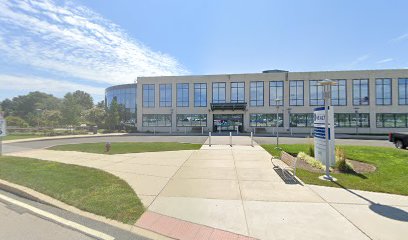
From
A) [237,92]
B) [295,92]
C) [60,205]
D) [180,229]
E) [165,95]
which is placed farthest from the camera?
[165,95]

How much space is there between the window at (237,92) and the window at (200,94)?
4.80 m

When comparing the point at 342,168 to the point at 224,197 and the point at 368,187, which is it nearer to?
the point at 368,187

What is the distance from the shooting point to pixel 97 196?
579 cm

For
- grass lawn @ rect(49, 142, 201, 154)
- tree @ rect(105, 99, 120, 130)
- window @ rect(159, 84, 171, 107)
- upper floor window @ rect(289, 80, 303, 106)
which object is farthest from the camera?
tree @ rect(105, 99, 120, 130)

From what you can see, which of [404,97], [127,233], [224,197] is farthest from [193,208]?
[404,97]

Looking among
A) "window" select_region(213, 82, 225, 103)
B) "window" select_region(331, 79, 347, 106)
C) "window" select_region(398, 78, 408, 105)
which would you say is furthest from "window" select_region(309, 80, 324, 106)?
"window" select_region(213, 82, 225, 103)

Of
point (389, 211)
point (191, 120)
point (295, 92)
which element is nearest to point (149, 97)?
point (191, 120)

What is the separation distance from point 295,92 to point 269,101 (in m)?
4.40

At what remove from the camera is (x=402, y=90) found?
116 ft

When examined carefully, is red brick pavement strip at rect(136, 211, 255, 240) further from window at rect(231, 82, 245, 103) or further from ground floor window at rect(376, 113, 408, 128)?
ground floor window at rect(376, 113, 408, 128)

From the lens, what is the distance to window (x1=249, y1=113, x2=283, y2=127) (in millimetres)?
37281

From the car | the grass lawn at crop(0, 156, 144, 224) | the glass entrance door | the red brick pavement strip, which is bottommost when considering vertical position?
the red brick pavement strip

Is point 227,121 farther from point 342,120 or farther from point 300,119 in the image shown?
point 342,120

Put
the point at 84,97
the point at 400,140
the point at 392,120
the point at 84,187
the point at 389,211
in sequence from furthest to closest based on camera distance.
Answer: the point at 84,97 → the point at 392,120 → the point at 400,140 → the point at 84,187 → the point at 389,211
